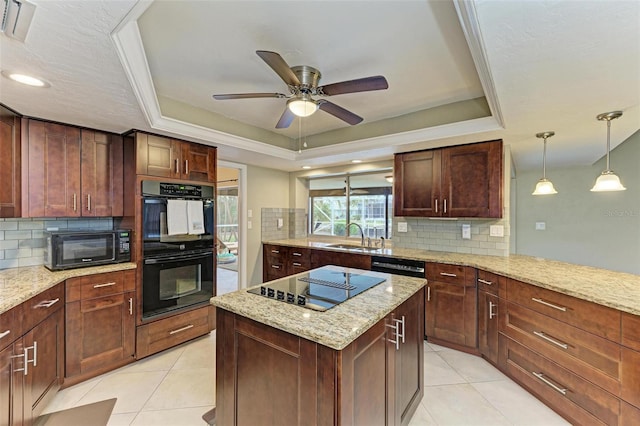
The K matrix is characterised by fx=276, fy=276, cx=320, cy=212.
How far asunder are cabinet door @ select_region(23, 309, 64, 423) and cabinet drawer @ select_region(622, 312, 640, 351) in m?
3.41

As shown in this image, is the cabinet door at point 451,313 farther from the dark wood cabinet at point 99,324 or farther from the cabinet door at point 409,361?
the dark wood cabinet at point 99,324

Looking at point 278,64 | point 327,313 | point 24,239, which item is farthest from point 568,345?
point 24,239

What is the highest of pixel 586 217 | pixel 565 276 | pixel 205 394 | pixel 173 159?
pixel 173 159

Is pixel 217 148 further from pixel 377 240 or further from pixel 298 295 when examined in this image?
pixel 377 240

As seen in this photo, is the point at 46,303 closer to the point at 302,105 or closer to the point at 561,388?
the point at 302,105

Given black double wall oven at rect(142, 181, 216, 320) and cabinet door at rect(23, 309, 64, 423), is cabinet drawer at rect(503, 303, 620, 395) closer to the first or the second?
black double wall oven at rect(142, 181, 216, 320)

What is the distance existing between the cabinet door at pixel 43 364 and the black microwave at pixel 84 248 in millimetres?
398

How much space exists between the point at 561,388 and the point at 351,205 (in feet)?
10.4

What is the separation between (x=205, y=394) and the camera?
2092mm

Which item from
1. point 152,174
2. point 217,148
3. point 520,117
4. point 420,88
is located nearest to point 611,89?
point 520,117

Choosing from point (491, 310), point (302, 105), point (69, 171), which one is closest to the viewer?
point (302, 105)

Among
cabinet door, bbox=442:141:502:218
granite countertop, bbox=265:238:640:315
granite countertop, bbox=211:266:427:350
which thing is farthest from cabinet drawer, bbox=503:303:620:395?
granite countertop, bbox=211:266:427:350

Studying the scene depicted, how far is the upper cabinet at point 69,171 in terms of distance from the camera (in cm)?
214

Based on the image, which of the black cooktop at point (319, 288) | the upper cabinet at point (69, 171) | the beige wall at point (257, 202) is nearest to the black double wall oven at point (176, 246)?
the upper cabinet at point (69, 171)
